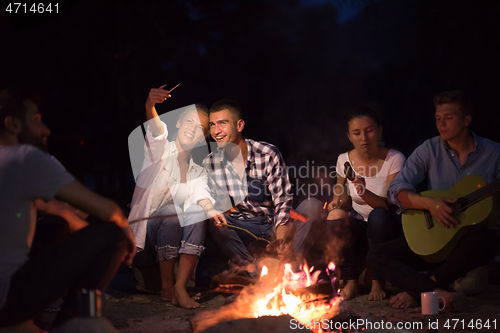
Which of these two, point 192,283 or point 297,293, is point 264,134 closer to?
point 192,283

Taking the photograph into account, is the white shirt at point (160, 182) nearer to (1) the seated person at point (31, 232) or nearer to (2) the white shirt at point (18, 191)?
(1) the seated person at point (31, 232)

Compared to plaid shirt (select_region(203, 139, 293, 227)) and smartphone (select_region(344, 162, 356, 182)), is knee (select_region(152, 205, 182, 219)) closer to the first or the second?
plaid shirt (select_region(203, 139, 293, 227))

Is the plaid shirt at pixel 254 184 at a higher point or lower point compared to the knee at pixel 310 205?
higher

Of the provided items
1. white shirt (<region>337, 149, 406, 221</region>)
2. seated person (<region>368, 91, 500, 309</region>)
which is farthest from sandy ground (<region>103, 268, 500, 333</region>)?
white shirt (<region>337, 149, 406, 221</region>)

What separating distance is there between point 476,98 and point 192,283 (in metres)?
4.59

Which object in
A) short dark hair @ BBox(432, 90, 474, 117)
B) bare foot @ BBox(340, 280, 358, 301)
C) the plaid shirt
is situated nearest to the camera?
short dark hair @ BBox(432, 90, 474, 117)

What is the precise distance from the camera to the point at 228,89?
36.2 feet

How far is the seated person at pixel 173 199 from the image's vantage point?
Result: 358 centimetres

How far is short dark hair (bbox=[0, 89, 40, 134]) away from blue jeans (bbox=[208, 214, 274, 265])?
77.7 inches

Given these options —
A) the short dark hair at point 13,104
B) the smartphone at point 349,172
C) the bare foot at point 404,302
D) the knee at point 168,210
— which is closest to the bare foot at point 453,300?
the bare foot at point 404,302

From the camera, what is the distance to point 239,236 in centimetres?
379

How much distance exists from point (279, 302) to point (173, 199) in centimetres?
149

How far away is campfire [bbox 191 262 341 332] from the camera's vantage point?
2678mm

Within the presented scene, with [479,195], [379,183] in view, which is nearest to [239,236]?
[379,183]
